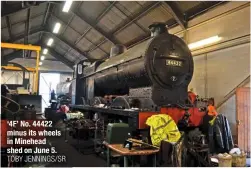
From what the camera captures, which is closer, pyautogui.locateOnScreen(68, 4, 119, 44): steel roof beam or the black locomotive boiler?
the black locomotive boiler

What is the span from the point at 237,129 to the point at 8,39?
498 inches

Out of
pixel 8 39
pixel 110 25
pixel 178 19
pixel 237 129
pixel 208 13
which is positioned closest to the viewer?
pixel 237 129

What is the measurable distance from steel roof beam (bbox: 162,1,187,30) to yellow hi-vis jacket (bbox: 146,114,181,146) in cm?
558

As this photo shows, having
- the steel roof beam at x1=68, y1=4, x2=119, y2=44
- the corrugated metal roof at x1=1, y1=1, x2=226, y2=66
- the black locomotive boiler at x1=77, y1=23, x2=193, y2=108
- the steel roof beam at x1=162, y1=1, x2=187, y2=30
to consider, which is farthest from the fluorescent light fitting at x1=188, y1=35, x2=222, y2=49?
the steel roof beam at x1=68, y1=4, x2=119, y2=44

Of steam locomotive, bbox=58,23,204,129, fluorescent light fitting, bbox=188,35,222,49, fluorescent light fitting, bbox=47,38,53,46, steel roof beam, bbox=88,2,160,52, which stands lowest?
steam locomotive, bbox=58,23,204,129

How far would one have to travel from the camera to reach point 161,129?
3.59 metres

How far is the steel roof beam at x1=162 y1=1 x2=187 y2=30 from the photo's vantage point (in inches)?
325

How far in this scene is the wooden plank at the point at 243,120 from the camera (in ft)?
20.5

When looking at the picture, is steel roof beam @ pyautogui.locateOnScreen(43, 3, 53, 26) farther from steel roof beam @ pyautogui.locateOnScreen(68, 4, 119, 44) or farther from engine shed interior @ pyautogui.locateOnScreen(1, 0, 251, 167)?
steel roof beam @ pyautogui.locateOnScreen(68, 4, 119, 44)

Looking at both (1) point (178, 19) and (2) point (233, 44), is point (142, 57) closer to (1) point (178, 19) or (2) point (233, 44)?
(2) point (233, 44)

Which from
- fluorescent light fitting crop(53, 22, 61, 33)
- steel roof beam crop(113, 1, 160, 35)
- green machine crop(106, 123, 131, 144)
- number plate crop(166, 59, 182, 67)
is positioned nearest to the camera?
green machine crop(106, 123, 131, 144)

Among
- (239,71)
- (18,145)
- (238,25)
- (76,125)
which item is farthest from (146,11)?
(18,145)

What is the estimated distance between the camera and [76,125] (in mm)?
6602

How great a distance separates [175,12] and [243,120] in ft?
13.8
